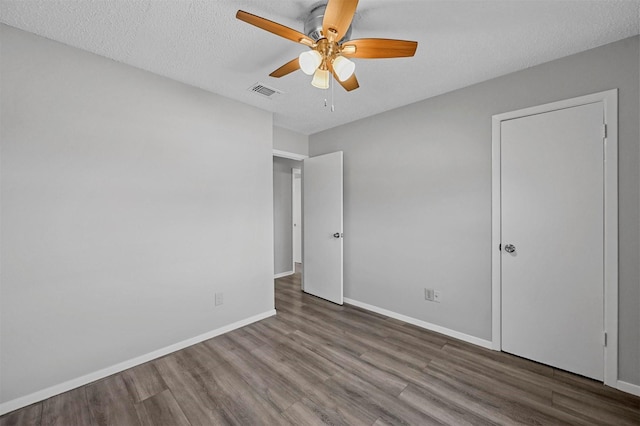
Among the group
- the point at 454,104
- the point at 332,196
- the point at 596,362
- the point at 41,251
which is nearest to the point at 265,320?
the point at 332,196

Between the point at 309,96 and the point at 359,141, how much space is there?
3.28ft

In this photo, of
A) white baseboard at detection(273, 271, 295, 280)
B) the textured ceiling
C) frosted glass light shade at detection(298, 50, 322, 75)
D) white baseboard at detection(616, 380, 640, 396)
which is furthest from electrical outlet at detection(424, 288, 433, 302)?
white baseboard at detection(273, 271, 295, 280)

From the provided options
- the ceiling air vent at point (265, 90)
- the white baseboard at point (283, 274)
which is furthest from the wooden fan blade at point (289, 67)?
the white baseboard at point (283, 274)

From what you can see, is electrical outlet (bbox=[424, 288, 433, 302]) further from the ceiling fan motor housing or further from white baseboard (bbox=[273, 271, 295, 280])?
white baseboard (bbox=[273, 271, 295, 280])

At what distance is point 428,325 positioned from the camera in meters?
2.83

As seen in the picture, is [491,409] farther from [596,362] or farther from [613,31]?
[613,31]

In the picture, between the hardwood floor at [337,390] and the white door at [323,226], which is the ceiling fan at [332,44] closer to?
the white door at [323,226]

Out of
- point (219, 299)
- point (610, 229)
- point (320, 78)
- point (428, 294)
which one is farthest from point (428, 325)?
point (320, 78)

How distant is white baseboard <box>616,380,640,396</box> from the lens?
5.90ft

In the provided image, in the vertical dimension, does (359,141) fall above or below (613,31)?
below

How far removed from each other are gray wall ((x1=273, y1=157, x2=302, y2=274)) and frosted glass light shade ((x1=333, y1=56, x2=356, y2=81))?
3.60 m

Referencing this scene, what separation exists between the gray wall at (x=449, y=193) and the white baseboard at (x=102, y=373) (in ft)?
5.87

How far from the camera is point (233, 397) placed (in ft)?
5.97

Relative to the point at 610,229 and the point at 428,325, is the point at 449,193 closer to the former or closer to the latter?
the point at 610,229
